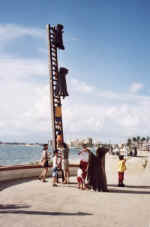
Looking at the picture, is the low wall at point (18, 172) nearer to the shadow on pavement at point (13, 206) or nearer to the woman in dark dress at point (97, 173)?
the woman in dark dress at point (97, 173)

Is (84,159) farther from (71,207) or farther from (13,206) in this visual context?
(13,206)

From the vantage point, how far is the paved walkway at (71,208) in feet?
16.9

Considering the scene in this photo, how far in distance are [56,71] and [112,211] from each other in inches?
280

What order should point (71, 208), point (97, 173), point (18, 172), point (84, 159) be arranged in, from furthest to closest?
point (18, 172) < point (84, 159) < point (97, 173) < point (71, 208)

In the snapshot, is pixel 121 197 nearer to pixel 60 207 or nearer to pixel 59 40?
pixel 60 207

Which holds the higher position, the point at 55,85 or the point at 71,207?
the point at 55,85

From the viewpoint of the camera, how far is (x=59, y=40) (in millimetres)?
11656

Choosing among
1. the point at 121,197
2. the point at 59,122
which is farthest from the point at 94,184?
the point at 59,122

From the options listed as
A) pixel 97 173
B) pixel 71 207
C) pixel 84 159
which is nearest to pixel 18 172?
pixel 84 159

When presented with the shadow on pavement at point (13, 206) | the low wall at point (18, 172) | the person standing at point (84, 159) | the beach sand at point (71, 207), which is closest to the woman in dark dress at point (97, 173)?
the person standing at point (84, 159)

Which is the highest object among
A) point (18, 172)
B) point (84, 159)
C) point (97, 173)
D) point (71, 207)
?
point (84, 159)

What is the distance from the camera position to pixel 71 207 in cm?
634

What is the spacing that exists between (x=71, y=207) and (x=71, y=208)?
0.10 metres

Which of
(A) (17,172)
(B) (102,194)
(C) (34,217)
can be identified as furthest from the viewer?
(A) (17,172)
